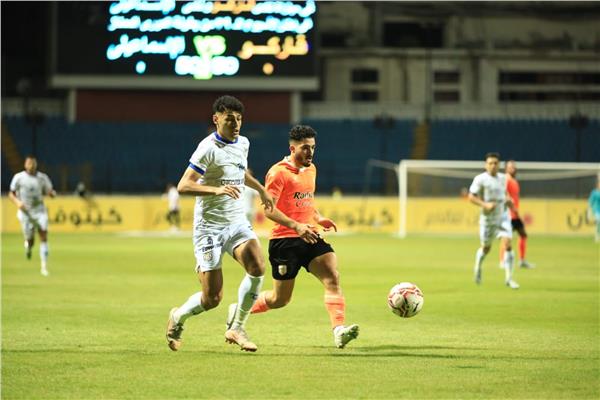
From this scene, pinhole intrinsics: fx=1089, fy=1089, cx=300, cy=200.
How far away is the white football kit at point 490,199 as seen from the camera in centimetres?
1844

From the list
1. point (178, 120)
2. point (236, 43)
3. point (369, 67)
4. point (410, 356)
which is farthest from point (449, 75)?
point (410, 356)

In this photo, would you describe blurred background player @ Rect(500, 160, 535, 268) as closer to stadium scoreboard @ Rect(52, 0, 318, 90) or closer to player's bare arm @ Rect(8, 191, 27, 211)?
player's bare arm @ Rect(8, 191, 27, 211)

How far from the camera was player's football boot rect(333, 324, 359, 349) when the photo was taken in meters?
10.1

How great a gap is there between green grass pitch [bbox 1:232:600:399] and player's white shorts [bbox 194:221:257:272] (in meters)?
0.89

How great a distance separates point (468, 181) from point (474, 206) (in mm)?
1644

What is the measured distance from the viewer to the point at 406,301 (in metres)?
11.1

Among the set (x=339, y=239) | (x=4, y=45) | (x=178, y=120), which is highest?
(x=4, y=45)

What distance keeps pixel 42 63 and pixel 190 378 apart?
46202mm

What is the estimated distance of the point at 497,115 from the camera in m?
49.3

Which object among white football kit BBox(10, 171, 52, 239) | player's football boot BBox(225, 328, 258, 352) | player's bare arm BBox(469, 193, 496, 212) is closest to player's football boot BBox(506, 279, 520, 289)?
player's bare arm BBox(469, 193, 496, 212)

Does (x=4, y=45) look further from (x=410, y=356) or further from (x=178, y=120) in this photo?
(x=410, y=356)

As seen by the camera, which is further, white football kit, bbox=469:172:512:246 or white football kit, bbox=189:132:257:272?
white football kit, bbox=469:172:512:246

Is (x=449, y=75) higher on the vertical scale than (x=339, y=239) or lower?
higher

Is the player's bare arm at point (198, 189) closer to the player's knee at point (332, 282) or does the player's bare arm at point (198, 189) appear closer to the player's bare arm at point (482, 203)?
the player's knee at point (332, 282)
